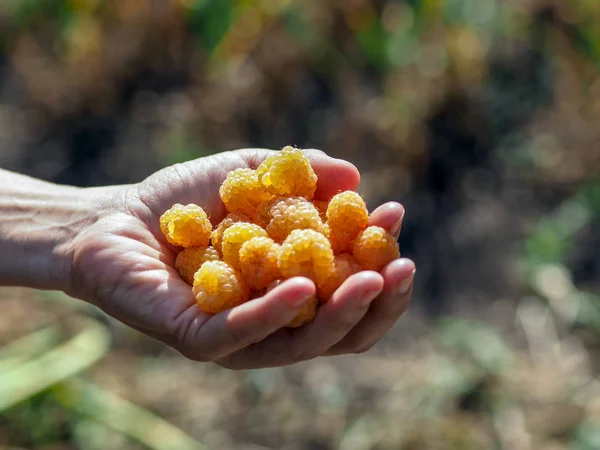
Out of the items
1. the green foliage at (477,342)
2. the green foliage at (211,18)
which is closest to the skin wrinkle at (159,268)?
the green foliage at (477,342)

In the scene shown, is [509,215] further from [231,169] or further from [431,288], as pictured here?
[231,169]

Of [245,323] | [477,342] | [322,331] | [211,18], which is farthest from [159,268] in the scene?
[211,18]

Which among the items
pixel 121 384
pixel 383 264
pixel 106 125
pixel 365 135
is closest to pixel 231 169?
pixel 383 264

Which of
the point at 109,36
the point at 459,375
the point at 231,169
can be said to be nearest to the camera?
the point at 231,169

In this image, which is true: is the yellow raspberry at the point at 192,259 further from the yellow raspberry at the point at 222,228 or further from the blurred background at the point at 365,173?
the blurred background at the point at 365,173

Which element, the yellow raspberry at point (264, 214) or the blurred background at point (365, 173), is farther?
the blurred background at point (365, 173)

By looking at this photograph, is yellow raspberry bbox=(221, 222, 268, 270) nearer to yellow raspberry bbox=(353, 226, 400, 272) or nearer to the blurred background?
yellow raspberry bbox=(353, 226, 400, 272)
